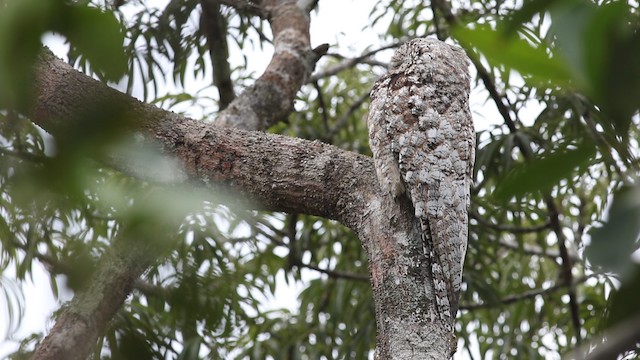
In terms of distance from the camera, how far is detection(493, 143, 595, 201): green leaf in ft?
1.39

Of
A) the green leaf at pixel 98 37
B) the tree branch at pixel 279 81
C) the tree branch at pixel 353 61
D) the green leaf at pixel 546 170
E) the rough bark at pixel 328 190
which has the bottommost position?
the green leaf at pixel 546 170

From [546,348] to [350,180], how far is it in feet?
7.23

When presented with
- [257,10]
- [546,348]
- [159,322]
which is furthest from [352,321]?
[159,322]

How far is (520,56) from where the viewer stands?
0.39 meters

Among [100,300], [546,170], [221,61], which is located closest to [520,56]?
[546,170]

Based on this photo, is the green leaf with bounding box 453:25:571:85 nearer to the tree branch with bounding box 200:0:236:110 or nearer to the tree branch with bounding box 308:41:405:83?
the tree branch with bounding box 200:0:236:110

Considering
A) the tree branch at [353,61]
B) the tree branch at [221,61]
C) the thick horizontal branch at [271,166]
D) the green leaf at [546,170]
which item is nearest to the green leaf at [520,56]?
the green leaf at [546,170]

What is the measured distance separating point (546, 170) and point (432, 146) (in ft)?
4.73

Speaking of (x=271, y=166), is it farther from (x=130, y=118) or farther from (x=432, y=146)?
(x=130, y=118)

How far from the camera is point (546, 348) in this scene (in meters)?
3.69

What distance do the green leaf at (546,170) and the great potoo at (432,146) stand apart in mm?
1196

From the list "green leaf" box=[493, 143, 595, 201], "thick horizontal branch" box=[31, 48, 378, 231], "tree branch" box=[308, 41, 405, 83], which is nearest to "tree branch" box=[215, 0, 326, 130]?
"tree branch" box=[308, 41, 405, 83]

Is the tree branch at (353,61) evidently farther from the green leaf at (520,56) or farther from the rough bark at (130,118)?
the green leaf at (520,56)

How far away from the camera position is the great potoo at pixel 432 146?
5.65ft
